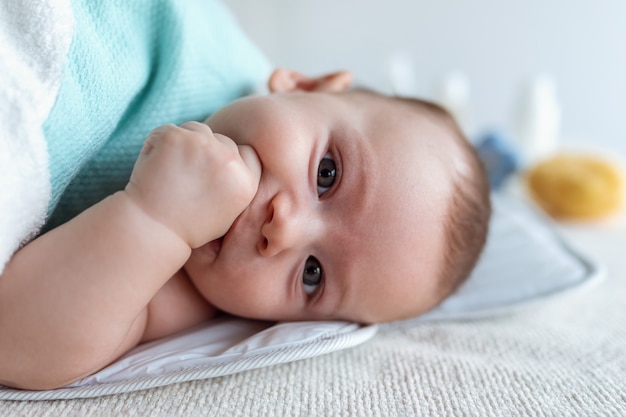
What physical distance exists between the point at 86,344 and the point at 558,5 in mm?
2653

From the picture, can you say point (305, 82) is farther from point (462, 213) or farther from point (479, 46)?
point (479, 46)

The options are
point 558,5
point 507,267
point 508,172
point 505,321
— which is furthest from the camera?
point 558,5

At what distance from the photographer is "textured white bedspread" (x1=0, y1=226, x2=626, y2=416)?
2.46 feet

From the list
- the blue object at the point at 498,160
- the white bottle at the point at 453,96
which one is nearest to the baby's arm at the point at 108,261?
the blue object at the point at 498,160

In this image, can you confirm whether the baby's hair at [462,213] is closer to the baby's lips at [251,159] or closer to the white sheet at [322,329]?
the white sheet at [322,329]

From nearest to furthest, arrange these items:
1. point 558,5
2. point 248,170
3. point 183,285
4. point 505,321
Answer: point 248,170 < point 183,285 < point 505,321 < point 558,5

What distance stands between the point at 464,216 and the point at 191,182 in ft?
1.43

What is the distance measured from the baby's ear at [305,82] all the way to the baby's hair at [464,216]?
13cm

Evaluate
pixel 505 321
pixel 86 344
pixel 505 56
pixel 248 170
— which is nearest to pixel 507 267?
pixel 505 321

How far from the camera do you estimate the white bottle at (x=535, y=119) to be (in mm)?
2170

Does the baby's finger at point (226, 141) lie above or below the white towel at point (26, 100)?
below

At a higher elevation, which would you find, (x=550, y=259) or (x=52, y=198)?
(x=52, y=198)

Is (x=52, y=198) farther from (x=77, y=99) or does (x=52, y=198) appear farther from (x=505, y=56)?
(x=505, y=56)

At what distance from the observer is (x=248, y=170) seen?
0.81 m
